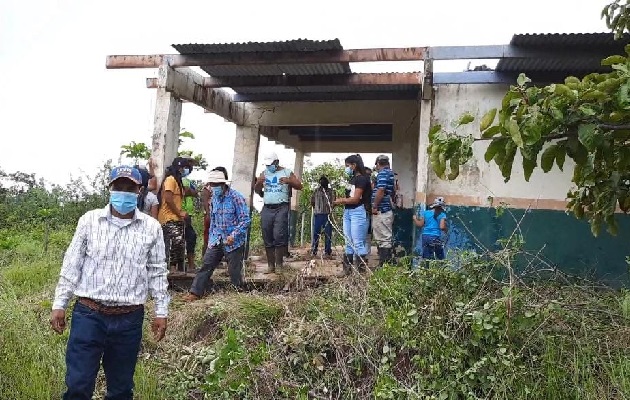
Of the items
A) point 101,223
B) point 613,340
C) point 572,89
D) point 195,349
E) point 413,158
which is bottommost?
point 195,349

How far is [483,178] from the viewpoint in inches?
292

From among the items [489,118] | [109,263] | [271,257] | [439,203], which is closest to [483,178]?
[439,203]

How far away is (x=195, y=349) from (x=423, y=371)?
6.39ft

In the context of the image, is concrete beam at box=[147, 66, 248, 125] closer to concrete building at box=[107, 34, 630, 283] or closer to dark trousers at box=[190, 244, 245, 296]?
concrete building at box=[107, 34, 630, 283]

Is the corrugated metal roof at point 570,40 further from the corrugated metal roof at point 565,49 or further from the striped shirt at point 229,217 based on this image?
the striped shirt at point 229,217

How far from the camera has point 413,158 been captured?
10609mm

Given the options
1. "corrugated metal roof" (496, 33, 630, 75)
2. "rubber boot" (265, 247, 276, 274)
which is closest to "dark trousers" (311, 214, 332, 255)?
"rubber boot" (265, 247, 276, 274)

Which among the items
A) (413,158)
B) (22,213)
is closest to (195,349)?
(413,158)

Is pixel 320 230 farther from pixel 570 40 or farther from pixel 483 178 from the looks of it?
pixel 570 40

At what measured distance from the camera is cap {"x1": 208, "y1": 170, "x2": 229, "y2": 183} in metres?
6.22

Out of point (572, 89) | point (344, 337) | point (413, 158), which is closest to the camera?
point (572, 89)

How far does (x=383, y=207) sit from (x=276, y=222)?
133 cm

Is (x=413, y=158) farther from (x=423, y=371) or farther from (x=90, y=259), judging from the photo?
(x=90, y=259)

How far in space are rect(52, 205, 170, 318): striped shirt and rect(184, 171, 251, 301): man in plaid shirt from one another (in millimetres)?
2646
